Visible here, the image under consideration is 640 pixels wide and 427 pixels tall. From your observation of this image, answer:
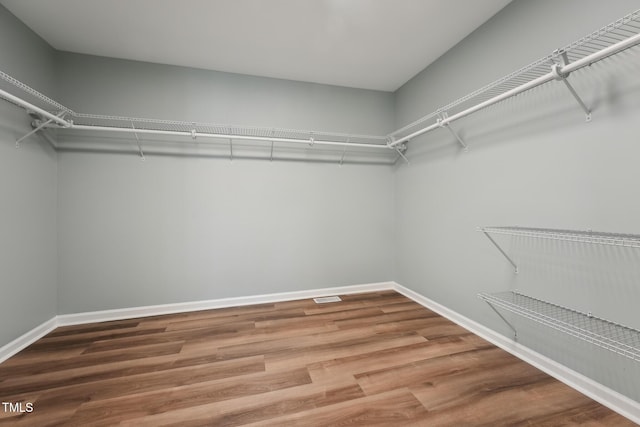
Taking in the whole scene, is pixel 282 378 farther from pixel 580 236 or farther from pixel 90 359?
pixel 580 236

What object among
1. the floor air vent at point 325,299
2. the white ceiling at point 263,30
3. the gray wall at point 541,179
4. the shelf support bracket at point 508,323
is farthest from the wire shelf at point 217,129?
the shelf support bracket at point 508,323

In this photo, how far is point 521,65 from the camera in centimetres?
169

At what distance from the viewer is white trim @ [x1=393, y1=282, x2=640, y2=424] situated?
1218mm

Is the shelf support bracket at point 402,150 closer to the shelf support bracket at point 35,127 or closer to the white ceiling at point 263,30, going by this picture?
the white ceiling at point 263,30

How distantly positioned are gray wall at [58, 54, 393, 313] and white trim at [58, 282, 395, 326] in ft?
0.20

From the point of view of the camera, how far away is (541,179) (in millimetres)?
1569

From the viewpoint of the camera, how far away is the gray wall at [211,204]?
226 cm

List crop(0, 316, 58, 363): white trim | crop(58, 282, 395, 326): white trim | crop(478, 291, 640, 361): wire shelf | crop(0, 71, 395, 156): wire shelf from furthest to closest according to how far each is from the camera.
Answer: crop(58, 282, 395, 326): white trim < crop(0, 71, 395, 156): wire shelf < crop(0, 316, 58, 363): white trim < crop(478, 291, 640, 361): wire shelf

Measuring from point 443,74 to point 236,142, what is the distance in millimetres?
2107

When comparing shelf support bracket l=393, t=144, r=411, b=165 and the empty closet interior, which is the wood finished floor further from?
shelf support bracket l=393, t=144, r=411, b=165

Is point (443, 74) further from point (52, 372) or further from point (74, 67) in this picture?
point (52, 372)

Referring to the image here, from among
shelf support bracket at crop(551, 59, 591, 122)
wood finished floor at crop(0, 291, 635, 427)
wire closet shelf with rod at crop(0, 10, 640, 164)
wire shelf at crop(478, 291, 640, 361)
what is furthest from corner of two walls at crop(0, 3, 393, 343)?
shelf support bracket at crop(551, 59, 591, 122)

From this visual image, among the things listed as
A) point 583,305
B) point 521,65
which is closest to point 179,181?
point 521,65

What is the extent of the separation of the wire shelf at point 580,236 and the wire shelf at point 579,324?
412 mm
